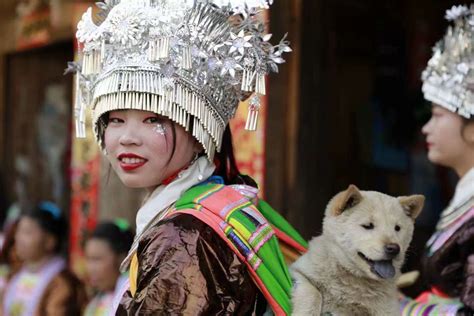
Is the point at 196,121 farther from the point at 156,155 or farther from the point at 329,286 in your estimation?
the point at 329,286

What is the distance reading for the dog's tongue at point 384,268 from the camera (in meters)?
2.04

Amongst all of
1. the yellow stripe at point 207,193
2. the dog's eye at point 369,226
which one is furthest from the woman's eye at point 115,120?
the dog's eye at point 369,226

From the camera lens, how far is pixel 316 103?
4531 mm

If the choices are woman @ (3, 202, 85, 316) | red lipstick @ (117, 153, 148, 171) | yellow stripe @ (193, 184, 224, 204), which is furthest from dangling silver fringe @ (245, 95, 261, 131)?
woman @ (3, 202, 85, 316)

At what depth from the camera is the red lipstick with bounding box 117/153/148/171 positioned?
227cm

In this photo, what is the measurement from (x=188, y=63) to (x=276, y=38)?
2.19 metres

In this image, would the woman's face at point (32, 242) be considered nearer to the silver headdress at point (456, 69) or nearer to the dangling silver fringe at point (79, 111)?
the dangling silver fringe at point (79, 111)

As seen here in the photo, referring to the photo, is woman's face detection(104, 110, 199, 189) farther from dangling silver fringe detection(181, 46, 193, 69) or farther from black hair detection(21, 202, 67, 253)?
black hair detection(21, 202, 67, 253)

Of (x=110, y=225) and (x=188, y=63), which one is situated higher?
(x=188, y=63)

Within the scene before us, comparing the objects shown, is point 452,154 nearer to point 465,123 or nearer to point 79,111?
point 465,123

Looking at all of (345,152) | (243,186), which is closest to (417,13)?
(345,152)

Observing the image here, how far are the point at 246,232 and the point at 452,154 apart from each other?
1303 mm

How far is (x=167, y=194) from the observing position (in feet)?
7.50

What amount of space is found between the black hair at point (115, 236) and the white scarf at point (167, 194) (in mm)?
1894
